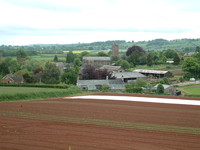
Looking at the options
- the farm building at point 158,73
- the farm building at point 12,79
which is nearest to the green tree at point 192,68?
the farm building at point 158,73

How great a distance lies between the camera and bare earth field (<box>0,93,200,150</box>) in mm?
18234

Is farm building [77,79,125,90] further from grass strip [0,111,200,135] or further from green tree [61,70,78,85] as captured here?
grass strip [0,111,200,135]

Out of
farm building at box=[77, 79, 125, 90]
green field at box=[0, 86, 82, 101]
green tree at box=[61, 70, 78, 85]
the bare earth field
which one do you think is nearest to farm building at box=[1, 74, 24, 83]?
green tree at box=[61, 70, 78, 85]

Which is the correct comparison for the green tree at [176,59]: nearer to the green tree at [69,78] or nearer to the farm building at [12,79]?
the green tree at [69,78]

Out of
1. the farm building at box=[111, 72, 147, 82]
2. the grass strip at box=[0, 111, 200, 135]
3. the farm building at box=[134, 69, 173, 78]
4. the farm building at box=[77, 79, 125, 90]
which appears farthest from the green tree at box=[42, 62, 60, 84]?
the grass strip at box=[0, 111, 200, 135]

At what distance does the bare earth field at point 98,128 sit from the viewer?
18234 mm

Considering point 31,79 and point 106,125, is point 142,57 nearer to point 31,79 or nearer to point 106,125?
point 31,79

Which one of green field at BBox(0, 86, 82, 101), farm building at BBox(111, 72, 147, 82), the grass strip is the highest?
the grass strip

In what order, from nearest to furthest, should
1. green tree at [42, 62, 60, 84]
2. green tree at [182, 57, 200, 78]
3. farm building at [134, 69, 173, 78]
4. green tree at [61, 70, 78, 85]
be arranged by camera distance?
1. green tree at [42, 62, 60, 84]
2. green tree at [61, 70, 78, 85]
3. green tree at [182, 57, 200, 78]
4. farm building at [134, 69, 173, 78]

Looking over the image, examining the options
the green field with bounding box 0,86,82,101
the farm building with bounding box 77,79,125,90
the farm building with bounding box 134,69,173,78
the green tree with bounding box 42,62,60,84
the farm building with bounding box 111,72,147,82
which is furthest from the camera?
the farm building with bounding box 134,69,173,78

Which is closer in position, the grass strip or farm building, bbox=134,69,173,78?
the grass strip

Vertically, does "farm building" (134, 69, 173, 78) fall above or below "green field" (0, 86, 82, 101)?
below

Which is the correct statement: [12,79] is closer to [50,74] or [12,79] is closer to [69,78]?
[50,74]

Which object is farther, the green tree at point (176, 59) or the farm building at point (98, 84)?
the green tree at point (176, 59)
